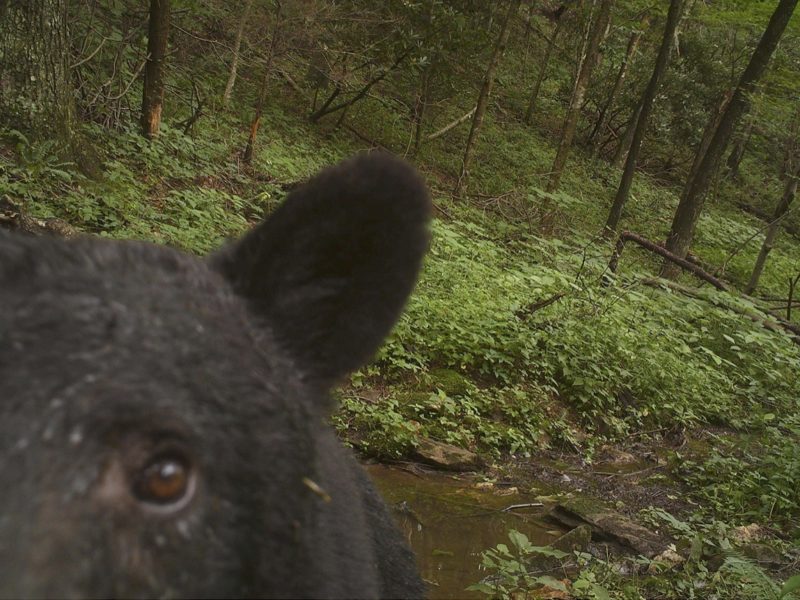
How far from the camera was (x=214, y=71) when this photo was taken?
1603cm

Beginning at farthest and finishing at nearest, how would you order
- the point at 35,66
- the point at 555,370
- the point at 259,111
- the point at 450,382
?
the point at 259,111, the point at 555,370, the point at 450,382, the point at 35,66

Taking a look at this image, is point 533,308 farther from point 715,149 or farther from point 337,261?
point 337,261

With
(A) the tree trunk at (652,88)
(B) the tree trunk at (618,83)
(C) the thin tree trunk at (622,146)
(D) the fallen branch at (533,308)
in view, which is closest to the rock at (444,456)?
(D) the fallen branch at (533,308)

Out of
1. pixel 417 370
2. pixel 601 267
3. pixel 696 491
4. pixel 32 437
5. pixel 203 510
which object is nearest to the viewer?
pixel 32 437

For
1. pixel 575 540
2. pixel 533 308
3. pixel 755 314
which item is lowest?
pixel 575 540

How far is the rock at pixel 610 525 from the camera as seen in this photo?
5.14 metres

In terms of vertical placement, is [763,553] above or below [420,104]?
below

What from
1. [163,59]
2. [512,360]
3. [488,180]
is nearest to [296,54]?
[163,59]

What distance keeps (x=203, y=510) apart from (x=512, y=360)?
6.86 meters

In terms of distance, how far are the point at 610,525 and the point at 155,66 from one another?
845 cm

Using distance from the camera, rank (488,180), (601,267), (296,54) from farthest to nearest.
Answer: (488,180), (296,54), (601,267)

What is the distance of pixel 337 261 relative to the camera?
1.85 m

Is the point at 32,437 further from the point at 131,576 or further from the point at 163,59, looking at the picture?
the point at 163,59

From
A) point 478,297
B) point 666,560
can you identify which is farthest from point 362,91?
point 666,560
